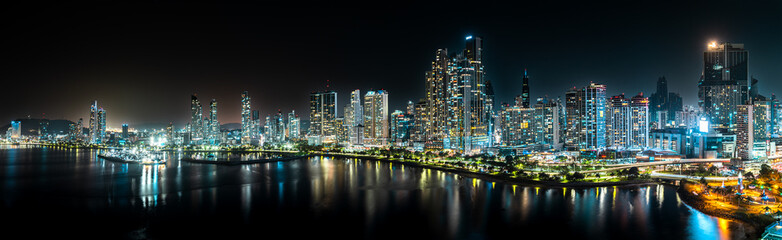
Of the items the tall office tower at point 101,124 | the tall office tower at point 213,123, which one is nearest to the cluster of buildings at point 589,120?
the tall office tower at point 213,123

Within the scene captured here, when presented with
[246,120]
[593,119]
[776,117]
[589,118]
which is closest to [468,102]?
[589,118]

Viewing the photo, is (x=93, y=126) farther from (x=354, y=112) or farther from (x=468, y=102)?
(x=468, y=102)

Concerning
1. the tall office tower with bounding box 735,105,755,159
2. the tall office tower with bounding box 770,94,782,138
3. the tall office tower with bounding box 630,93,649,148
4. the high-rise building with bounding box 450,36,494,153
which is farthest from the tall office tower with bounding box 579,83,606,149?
the tall office tower with bounding box 770,94,782,138

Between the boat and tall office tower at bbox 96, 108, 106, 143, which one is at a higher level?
tall office tower at bbox 96, 108, 106, 143

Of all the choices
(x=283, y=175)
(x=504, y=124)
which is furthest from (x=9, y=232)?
(x=504, y=124)

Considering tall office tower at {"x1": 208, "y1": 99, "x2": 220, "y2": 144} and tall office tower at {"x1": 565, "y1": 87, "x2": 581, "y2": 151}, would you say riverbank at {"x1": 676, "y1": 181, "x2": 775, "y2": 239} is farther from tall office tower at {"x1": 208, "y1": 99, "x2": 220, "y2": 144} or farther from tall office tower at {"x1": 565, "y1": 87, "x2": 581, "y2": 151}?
tall office tower at {"x1": 208, "y1": 99, "x2": 220, "y2": 144}

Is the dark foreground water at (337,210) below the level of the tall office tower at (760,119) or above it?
below

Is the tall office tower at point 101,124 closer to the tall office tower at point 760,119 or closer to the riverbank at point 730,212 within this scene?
the riverbank at point 730,212
